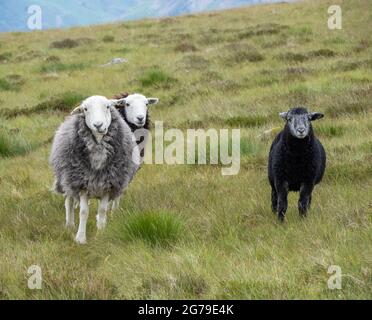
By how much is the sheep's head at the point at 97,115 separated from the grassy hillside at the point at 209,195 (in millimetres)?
959

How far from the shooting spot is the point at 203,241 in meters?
4.86

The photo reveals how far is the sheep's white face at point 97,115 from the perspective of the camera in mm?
5745

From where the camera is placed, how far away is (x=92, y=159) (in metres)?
5.92

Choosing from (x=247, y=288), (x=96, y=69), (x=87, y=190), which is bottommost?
(x=247, y=288)

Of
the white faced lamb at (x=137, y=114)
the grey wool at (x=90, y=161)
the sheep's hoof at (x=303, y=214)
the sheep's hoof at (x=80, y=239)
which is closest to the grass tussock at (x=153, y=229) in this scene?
the sheep's hoof at (x=80, y=239)

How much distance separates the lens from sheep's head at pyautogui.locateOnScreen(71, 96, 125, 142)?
5746mm

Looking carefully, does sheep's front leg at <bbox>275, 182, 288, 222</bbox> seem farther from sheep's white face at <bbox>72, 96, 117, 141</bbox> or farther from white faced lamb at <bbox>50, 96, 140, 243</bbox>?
sheep's white face at <bbox>72, 96, 117, 141</bbox>

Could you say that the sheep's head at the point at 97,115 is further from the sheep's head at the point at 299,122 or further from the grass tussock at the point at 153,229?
the sheep's head at the point at 299,122

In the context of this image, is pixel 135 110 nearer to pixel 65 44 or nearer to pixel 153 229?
pixel 153 229

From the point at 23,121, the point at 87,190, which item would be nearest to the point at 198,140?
the point at 87,190

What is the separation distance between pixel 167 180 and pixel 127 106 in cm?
117

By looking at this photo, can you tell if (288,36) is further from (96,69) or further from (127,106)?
(127,106)

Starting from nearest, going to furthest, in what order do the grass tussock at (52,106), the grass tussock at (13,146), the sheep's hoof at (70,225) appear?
the sheep's hoof at (70,225), the grass tussock at (13,146), the grass tussock at (52,106)

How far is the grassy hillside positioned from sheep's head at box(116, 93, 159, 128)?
35.6 inches
